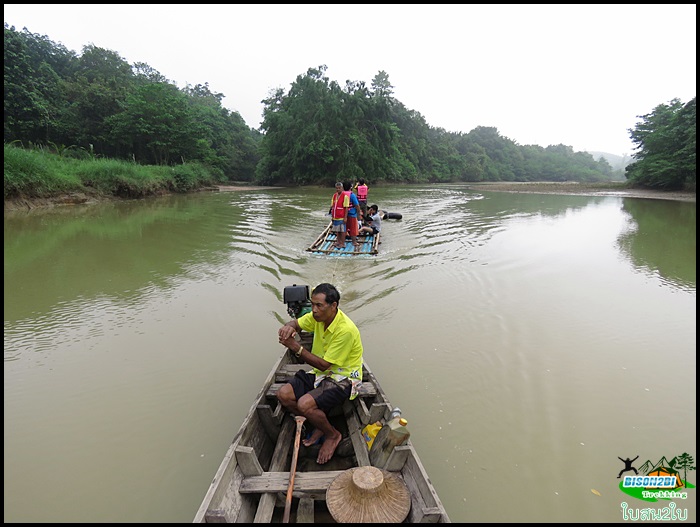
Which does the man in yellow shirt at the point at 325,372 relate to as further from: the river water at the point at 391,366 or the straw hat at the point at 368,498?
the river water at the point at 391,366

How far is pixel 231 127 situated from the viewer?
3953 centimetres

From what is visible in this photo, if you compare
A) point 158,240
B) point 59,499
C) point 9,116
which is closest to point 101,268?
point 158,240

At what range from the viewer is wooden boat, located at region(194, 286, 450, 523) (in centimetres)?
184

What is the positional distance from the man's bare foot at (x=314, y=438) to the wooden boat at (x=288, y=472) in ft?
0.13

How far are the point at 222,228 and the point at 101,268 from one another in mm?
4447

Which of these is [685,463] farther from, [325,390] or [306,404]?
[306,404]

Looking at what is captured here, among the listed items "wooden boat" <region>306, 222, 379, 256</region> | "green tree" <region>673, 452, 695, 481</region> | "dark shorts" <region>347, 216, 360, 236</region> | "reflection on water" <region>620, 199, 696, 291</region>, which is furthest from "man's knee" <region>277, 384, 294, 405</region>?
"reflection on water" <region>620, 199, 696, 291</region>

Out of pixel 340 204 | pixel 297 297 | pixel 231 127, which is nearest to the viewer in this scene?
pixel 297 297

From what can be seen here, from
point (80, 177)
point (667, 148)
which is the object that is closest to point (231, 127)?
point (80, 177)

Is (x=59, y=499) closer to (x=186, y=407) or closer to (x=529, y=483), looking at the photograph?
(x=186, y=407)

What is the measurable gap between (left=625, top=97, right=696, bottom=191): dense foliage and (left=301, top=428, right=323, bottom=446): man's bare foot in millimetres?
26798

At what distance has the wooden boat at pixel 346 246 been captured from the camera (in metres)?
8.05

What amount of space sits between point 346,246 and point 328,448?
21.0 ft

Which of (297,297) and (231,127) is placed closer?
(297,297)
